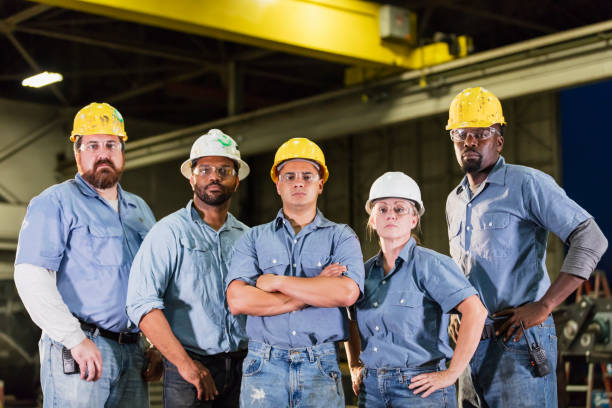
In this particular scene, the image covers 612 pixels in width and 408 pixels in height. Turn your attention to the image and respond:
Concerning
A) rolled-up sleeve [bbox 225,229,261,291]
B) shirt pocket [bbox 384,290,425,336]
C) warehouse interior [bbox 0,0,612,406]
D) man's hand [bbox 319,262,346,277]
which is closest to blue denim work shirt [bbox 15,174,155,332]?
rolled-up sleeve [bbox 225,229,261,291]

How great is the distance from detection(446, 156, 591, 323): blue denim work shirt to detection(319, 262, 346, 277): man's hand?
0.80 meters

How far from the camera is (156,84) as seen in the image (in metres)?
18.8

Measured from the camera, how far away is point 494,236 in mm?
3973

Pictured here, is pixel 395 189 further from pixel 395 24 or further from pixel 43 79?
pixel 43 79

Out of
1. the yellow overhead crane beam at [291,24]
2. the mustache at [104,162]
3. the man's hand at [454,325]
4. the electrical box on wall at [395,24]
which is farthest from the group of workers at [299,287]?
the electrical box on wall at [395,24]

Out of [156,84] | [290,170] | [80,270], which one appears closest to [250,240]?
[290,170]

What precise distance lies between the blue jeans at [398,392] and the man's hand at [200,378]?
0.88 m

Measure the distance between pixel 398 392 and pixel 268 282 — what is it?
0.85 metres

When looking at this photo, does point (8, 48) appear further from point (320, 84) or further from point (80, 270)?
point (80, 270)

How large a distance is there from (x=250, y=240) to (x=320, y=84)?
57.4ft

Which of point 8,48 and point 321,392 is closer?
point 321,392

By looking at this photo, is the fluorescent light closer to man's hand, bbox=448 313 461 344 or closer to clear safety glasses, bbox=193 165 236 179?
clear safety glasses, bbox=193 165 236 179

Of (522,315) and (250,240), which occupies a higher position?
(250,240)

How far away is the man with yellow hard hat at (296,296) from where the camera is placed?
3617 millimetres
